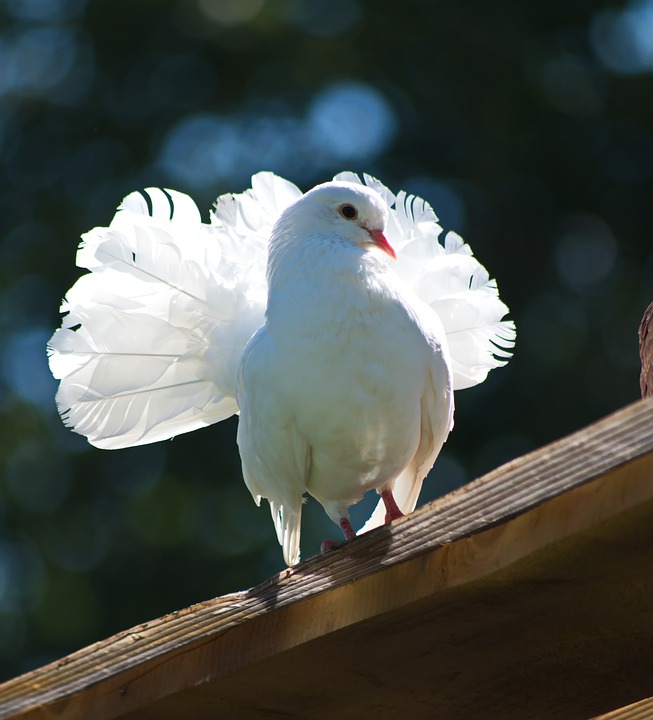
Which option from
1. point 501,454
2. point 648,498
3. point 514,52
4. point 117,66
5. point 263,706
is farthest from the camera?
point 117,66

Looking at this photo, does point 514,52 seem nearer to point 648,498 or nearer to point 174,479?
point 174,479

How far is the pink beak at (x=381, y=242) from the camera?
408 cm

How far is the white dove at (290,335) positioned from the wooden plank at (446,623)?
103cm

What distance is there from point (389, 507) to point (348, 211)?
2.96 feet

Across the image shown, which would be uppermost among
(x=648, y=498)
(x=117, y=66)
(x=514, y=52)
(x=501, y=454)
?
(x=117, y=66)

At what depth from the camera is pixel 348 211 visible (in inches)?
161

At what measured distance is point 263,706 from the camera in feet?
8.88

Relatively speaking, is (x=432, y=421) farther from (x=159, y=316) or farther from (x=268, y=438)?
(x=159, y=316)

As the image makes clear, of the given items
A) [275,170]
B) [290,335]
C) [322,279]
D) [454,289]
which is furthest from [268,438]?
[275,170]

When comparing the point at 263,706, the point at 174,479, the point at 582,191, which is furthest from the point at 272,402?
the point at 582,191

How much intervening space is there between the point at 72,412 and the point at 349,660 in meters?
1.95

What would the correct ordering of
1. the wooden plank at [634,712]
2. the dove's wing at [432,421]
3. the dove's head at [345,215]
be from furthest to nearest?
1. the dove's head at [345,215]
2. the dove's wing at [432,421]
3. the wooden plank at [634,712]

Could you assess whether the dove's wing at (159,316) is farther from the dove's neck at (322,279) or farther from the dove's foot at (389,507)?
the dove's foot at (389,507)

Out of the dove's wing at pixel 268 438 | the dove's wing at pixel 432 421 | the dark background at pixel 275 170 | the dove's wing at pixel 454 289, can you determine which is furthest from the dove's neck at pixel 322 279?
the dark background at pixel 275 170
